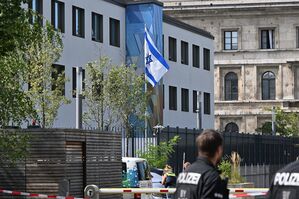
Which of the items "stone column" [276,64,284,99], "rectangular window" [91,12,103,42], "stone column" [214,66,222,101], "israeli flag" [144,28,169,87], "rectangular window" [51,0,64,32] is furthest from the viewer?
"stone column" [214,66,222,101]

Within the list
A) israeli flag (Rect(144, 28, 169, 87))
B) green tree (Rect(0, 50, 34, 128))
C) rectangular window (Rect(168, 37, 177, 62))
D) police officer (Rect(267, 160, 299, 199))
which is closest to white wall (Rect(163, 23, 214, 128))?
rectangular window (Rect(168, 37, 177, 62))

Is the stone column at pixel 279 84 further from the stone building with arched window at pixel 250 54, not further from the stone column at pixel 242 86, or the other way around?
the stone column at pixel 242 86

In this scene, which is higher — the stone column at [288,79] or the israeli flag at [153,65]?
the stone column at [288,79]

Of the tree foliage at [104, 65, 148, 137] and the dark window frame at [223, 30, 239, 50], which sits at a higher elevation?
the dark window frame at [223, 30, 239, 50]

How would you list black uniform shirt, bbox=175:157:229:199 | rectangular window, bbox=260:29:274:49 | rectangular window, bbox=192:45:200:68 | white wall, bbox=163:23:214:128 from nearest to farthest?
black uniform shirt, bbox=175:157:229:199 < white wall, bbox=163:23:214:128 < rectangular window, bbox=192:45:200:68 < rectangular window, bbox=260:29:274:49

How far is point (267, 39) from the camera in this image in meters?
109

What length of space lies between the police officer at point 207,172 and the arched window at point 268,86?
9878 centimetres

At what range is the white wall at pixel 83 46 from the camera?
168 ft

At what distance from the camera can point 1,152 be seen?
26234 mm

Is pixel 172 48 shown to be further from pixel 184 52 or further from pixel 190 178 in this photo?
pixel 190 178

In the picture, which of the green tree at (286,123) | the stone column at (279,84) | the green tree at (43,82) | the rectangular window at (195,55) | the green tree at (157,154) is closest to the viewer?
the green tree at (43,82)

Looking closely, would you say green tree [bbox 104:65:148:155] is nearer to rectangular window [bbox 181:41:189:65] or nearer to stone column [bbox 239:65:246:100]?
rectangular window [bbox 181:41:189:65]

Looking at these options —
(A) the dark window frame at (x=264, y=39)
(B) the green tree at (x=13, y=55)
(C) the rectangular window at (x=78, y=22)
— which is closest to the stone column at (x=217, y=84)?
(A) the dark window frame at (x=264, y=39)

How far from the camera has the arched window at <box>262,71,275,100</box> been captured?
358 ft
